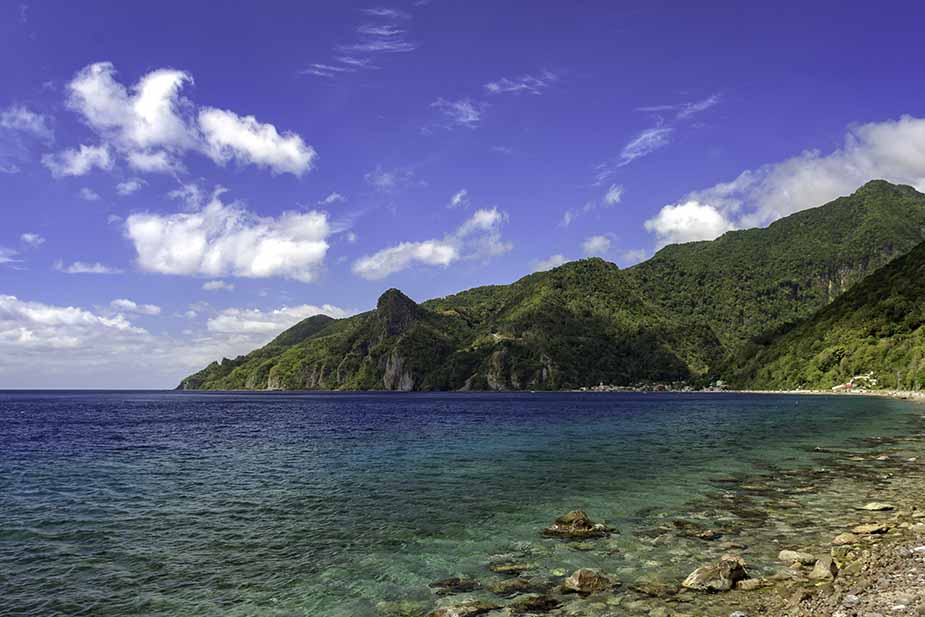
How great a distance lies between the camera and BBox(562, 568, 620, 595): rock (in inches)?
630

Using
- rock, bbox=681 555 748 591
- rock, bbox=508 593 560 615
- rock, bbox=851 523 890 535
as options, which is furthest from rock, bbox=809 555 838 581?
rock, bbox=508 593 560 615

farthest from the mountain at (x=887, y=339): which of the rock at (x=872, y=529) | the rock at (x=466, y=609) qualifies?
the rock at (x=466, y=609)

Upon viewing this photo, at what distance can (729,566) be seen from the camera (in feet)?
52.2

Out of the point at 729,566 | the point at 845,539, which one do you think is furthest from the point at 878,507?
the point at 729,566

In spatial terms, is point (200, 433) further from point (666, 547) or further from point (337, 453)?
point (666, 547)

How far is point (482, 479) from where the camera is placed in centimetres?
3694

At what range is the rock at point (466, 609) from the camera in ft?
46.8

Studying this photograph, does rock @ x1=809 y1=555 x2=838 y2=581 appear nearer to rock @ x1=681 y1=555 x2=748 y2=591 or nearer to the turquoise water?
rock @ x1=681 y1=555 x2=748 y2=591

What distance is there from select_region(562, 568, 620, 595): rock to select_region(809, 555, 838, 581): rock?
5.40m

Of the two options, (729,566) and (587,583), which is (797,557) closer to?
(729,566)

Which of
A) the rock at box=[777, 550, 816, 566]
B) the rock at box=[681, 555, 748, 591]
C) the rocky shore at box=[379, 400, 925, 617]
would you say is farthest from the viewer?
the rock at box=[777, 550, 816, 566]

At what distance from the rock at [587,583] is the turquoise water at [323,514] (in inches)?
51.1

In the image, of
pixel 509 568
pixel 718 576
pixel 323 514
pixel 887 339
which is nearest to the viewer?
pixel 718 576

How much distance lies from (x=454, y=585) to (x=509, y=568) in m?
2.26
